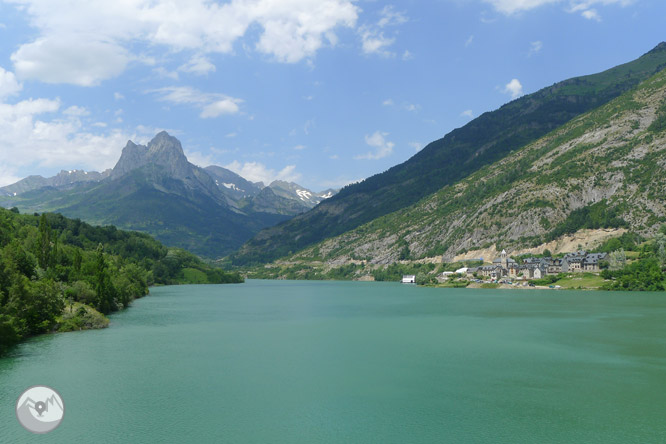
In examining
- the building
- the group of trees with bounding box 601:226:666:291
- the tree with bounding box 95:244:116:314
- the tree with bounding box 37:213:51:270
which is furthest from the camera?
the building

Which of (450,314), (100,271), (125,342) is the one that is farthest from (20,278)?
(450,314)

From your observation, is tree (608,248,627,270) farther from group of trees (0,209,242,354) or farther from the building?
group of trees (0,209,242,354)

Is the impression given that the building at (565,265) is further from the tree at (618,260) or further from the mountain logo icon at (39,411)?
the mountain logo icon at (39,411)

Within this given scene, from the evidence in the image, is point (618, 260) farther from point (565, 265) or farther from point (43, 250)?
point (43, 250)

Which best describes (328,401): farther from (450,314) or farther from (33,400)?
(450,314)

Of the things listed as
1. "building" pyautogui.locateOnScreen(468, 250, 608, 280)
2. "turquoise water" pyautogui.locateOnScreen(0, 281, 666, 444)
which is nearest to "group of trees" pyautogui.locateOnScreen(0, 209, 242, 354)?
"turquoise water" pyautogui.locateOnScreen(0, 281, 666, 444)

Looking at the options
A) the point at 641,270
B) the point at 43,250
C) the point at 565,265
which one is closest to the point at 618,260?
the point at 641,270
